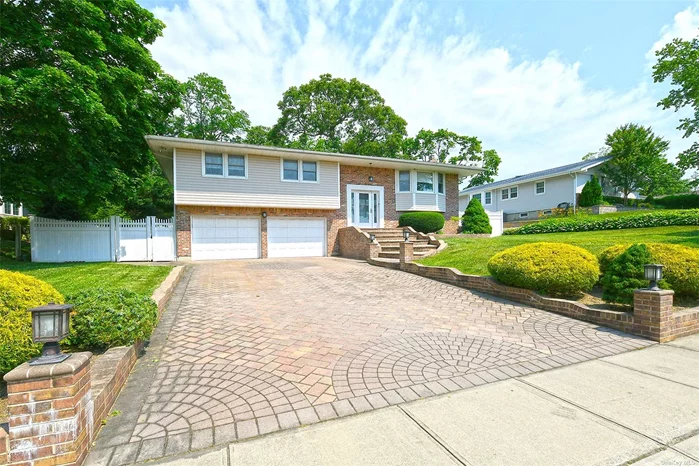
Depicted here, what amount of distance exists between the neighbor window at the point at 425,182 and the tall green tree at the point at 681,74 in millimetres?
10279

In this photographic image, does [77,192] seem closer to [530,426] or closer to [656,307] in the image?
[530,426]

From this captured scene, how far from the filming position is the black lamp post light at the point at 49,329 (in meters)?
1.97

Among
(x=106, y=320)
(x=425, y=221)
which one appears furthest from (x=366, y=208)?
(x=106, y=320)

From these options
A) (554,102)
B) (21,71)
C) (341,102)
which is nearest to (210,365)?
(21,71)

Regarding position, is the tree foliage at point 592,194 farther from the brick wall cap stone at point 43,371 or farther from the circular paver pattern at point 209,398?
the brick wall cap stone at point 43,371

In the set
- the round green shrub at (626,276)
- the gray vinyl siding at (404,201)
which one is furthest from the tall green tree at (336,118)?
the round green shrub at (626,276)

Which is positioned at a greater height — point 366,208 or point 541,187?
point 541,187

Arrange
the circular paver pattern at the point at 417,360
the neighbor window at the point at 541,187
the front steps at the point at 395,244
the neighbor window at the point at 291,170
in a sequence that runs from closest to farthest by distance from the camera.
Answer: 1. the circular paver pattern at the point at 417,360
2. the front steps at the point at 395,244
3. the neighbor window at the point at 291,170
4. the neighbor window at the point at 541,187

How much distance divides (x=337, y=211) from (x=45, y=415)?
46.5ft

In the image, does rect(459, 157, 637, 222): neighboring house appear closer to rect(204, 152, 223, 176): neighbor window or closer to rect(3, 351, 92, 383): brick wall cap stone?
rect(204, 152, 223, 176): neighbor window

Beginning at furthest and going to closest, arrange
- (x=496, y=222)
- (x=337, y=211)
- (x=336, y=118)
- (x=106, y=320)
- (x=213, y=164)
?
(x=336, y=118) < (x=496, y=222) < (x=337, y=211) < (x=213, y=164) < (x=106, y=320)

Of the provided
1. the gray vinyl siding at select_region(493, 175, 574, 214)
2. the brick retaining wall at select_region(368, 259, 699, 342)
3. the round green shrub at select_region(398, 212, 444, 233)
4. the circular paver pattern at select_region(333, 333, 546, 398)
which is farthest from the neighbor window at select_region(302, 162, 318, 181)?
the gray vinyl siding at select_region(493, 175, 574, 214)

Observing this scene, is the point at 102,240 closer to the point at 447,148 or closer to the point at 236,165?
the point at 236,165

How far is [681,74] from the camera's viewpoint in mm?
12719
